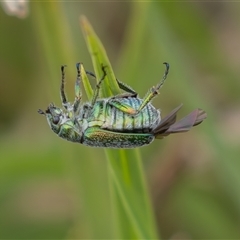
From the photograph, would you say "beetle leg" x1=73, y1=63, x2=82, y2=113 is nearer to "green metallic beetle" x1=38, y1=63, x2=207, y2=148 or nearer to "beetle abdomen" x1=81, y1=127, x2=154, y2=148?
"green metallic beetle" x1=38, y1=63, x2=207, y2=148

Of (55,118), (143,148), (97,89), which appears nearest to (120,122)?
(97,89)

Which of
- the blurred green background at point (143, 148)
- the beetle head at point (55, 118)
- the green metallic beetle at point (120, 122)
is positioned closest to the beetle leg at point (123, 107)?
the green metallic beetle at point (120, 122)

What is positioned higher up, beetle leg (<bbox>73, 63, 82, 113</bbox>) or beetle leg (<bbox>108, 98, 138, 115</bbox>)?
beetle leg (<bbox>73, 63, 82, 113</bbox>)

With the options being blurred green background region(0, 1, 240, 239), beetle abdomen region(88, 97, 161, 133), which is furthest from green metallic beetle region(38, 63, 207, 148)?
blurred green background region(0, 1, 240, 239)

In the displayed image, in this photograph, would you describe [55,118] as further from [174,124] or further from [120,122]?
[174,124]

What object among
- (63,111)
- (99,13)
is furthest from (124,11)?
(63,111)

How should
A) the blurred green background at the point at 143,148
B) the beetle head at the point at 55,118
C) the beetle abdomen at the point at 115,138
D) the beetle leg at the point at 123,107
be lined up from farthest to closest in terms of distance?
the blurred green background at the point at 143,148
the beetle head at the point at 55,118
the beetle leg at the point at 123,107
the beetle abdomen at the point at 115,138

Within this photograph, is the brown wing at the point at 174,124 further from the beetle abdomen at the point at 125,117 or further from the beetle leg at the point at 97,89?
the beetle leg at the point at 97,89
